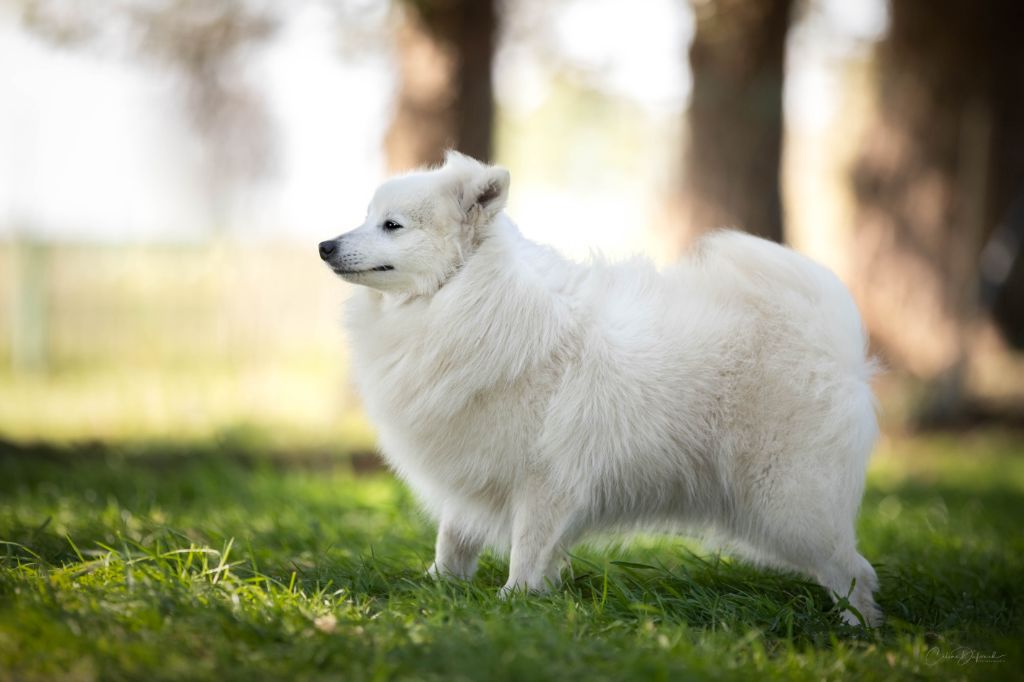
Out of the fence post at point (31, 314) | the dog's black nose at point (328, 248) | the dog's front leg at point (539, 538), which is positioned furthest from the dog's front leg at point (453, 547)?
the fence post at point (31, 314)

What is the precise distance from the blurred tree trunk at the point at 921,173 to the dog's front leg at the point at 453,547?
784 cm

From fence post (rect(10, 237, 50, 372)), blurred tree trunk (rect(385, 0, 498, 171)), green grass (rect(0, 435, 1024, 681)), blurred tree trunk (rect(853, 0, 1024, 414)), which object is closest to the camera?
green grass (rect(0, 435, 1024, 681))

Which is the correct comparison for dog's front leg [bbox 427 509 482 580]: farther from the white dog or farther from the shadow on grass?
the shadow on grass

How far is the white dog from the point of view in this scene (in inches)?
133

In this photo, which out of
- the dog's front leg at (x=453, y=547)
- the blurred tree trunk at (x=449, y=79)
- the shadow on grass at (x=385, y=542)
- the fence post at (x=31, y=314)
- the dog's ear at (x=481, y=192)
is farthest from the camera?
the fence post at (x=31, y=314)

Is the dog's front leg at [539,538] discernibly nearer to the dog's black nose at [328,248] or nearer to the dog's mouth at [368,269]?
the dog's mouth at [368,269]

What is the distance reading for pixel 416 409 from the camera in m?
3.44

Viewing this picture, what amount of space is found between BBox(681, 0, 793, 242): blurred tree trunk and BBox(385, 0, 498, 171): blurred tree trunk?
175 centimetres

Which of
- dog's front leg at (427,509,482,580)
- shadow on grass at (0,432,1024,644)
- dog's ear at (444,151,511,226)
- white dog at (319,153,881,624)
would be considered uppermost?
dog's ear at (444,151,511,226)

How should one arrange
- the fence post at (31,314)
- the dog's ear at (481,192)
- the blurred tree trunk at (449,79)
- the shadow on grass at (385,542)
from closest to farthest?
the shadow on grass at (385,542) → the dog's ear at (481,192) → the blurred tree trunk at (449,79) → the fence post at (31,314)

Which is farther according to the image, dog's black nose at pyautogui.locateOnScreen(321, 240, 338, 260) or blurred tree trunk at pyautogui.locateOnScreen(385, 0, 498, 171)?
blurred tree trunk at pyautogui.locateOnScreen(385, 0, 498, 171)

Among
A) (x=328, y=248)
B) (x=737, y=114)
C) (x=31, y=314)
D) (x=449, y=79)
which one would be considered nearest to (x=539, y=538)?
(x=328, y=248)

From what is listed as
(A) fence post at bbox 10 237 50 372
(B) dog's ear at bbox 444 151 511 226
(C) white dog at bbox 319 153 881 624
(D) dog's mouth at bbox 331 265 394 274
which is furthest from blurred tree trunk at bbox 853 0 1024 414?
(A) fence post at bbox 10 237 50 372

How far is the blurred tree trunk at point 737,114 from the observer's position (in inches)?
288
